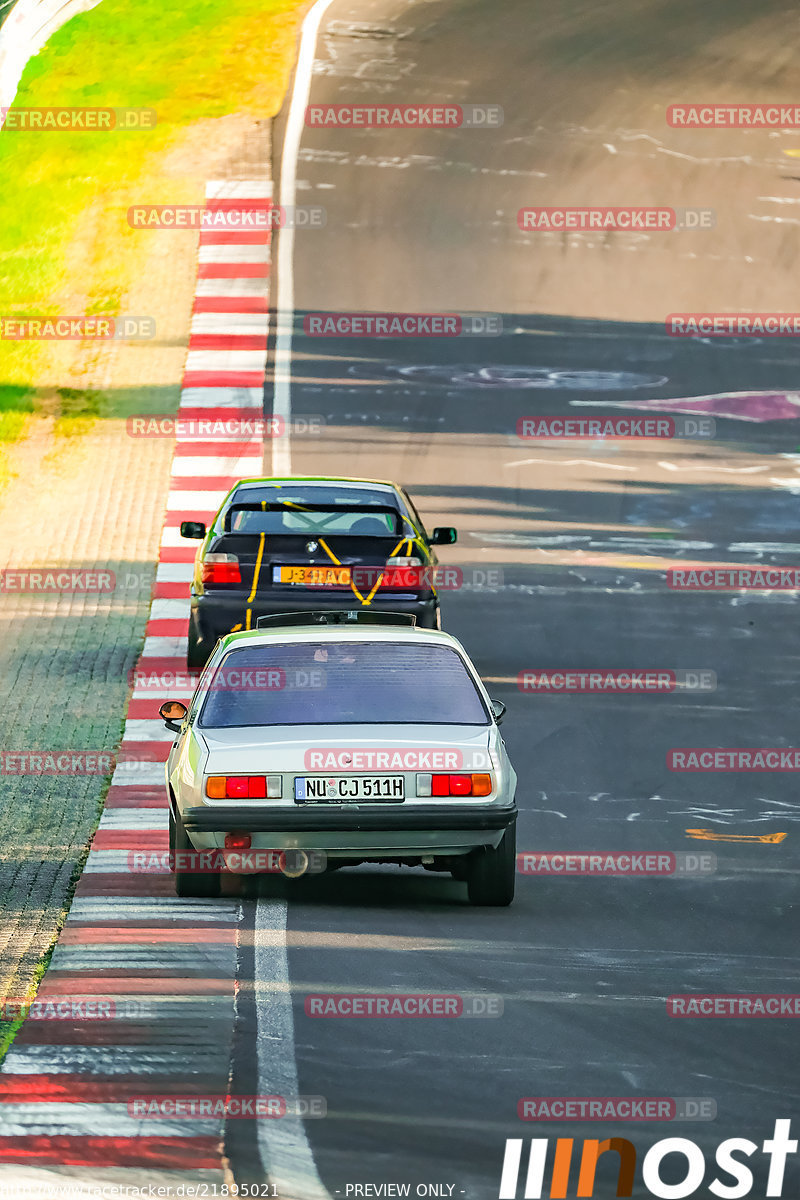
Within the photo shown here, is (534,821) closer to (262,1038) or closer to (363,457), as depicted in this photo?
(262,1038)

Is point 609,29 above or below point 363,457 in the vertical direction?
above

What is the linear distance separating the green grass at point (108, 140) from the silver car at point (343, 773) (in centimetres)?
1568

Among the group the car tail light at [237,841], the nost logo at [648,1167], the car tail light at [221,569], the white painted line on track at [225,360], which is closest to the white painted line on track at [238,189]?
the white painted line on track at [225,360]

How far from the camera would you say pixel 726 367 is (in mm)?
26969

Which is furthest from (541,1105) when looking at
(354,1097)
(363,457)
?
(363,457)

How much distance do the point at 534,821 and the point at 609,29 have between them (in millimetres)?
31034

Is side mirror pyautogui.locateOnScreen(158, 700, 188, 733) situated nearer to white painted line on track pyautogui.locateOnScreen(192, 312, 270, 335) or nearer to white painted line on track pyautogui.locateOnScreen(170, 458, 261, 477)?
white painted line on track pyautogui.locateOnScreen(170, 458, 261, 477)

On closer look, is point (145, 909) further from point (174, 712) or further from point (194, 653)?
point (194, 653)

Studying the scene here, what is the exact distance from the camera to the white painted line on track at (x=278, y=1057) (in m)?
6.64

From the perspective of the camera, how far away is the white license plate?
32.3ft

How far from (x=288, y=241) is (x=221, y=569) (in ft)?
54.6

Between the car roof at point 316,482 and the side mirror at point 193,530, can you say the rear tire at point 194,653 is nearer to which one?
the side mirror at point 193,530

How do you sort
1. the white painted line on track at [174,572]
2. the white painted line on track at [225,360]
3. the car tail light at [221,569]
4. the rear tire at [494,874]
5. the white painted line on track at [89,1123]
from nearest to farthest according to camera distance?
the white painted line on track at [89,1123] → the rear tire at [494,874] → the car tail light at [221,569] → the white painted line on track at [174,572] → the white painted line on track at [225,360]

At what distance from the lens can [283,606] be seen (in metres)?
15.0
